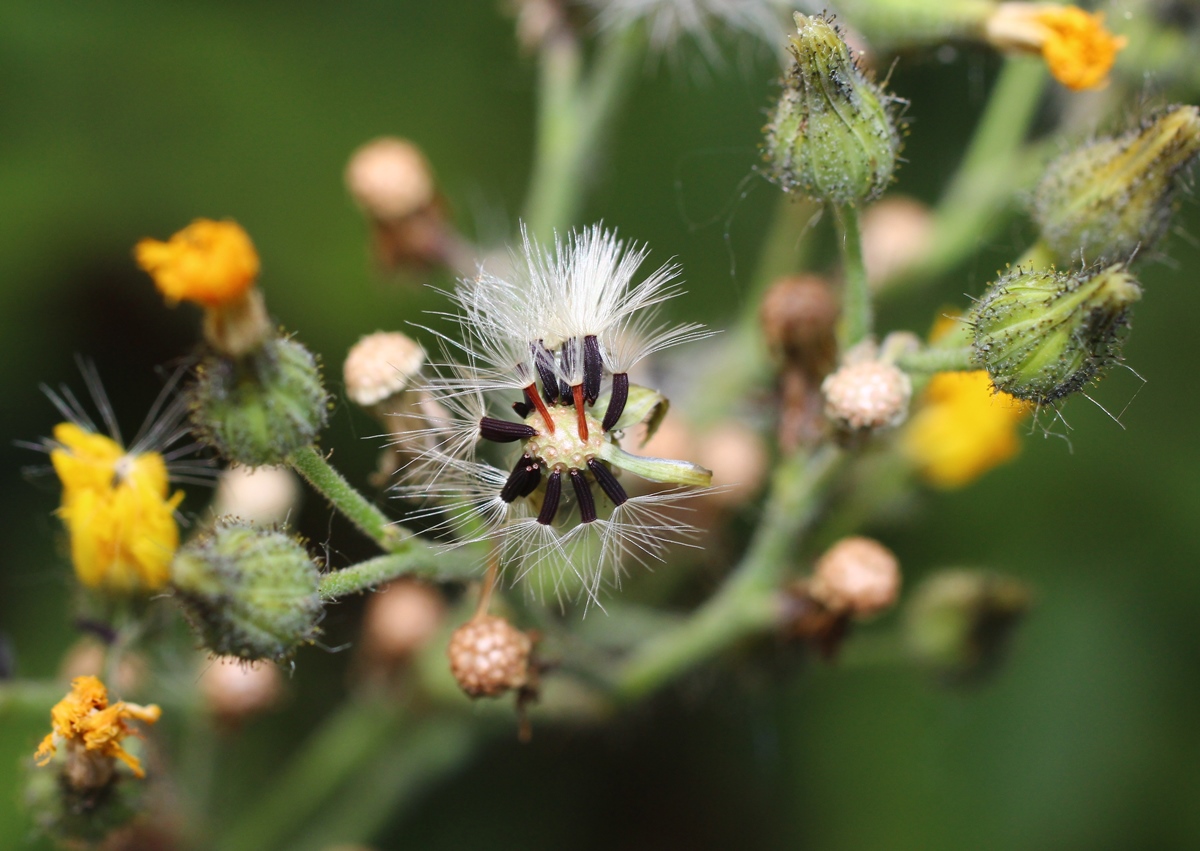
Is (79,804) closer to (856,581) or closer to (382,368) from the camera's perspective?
(382,368)

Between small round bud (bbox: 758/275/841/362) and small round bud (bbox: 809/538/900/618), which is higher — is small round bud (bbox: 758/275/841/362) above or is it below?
above

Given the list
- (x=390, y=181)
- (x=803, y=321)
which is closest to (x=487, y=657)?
(x=803, y=321)

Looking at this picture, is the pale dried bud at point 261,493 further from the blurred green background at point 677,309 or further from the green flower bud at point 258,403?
the green flower bud at point 258,403

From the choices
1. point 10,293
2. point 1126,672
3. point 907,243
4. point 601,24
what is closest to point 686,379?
point 907,243

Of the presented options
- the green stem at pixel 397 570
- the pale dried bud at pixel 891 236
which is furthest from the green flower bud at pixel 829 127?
the pale dried bud at pixel 891 236

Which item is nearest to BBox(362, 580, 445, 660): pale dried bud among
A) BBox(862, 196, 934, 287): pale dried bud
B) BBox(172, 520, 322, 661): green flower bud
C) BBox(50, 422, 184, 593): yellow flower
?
BBox(50, 422, 184, 593): yellow flower

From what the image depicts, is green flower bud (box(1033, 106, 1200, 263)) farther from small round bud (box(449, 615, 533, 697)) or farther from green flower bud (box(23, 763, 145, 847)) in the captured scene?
green flower bud (box(23, 763, 145, 847))
